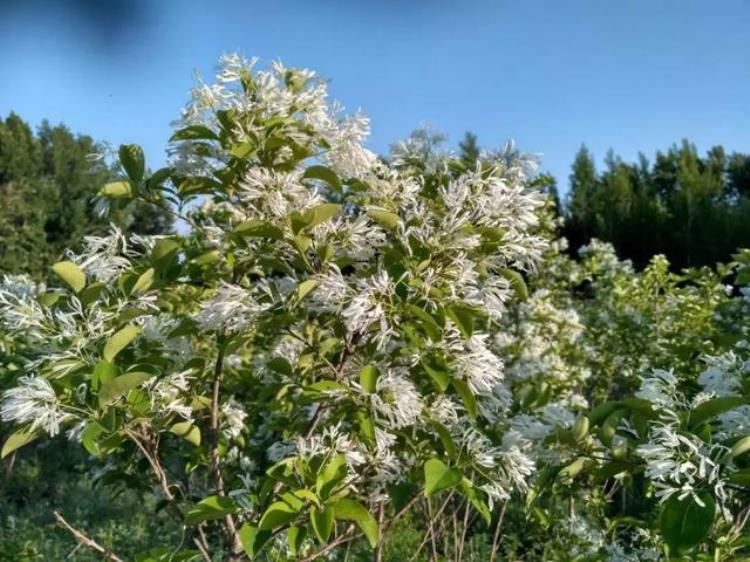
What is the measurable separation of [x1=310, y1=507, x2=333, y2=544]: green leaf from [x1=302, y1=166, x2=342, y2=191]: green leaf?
27.7 inches

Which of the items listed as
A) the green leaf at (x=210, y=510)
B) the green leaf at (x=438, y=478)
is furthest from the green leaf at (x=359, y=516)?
the green leaf at (x=210, y=510)

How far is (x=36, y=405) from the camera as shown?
1.56 meters

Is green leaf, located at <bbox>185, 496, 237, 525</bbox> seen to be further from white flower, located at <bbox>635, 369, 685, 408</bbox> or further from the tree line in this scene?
the tree line

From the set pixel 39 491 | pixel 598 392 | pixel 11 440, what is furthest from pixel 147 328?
pixel 39 491

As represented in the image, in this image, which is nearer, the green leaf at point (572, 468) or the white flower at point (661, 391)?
the white flower at point (661, 391)

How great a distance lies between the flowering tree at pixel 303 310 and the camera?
5.34ft

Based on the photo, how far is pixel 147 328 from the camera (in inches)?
81.3

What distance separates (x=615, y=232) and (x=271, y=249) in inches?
709

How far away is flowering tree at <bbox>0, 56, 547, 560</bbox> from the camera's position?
1.63m

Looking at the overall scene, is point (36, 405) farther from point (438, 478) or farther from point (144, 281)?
point (438, 478)

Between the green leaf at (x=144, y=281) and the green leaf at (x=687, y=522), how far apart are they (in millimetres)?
1064

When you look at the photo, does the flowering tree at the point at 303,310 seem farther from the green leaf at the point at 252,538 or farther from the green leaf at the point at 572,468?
the green leaf at the point at 572,468

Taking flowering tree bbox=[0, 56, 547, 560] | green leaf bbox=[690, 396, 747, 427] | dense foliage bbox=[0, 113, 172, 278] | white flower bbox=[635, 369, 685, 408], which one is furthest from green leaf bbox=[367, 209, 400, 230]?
dense foliage bbox=[0, 113, 172, 278]

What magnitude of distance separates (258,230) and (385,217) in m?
0.25
